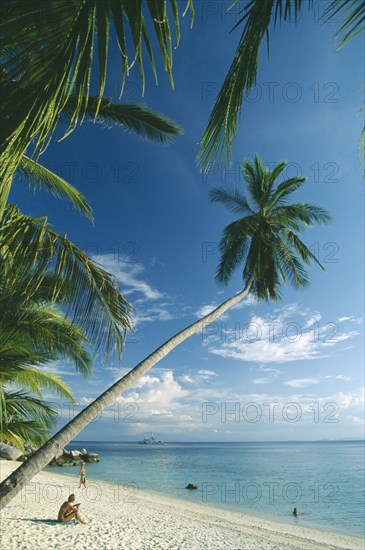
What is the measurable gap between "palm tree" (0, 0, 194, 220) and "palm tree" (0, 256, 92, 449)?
1.67m

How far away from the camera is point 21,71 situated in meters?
2.27

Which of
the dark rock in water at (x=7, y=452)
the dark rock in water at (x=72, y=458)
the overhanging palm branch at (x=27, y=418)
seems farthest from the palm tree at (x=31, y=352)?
the dark rock in water at (x=72, y=458)

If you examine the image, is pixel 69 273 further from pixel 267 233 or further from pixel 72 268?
pixel 267 233

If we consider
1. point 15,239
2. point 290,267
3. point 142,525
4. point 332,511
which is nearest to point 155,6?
point 15,239

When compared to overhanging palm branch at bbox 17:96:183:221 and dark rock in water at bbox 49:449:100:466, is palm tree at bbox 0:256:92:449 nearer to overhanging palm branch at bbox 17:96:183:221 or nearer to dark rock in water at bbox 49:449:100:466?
overhanging palm branch at bbox 17:96:183:221

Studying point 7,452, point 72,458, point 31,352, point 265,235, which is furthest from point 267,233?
point 72,458

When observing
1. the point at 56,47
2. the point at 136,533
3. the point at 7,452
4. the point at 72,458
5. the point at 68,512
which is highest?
the point at 56,47

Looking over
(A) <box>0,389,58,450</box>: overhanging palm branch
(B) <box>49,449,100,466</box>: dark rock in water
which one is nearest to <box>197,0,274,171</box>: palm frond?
(A) <box>0,389,58,450</box>: overhanging palm branch

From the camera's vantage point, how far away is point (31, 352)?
775 centimetres

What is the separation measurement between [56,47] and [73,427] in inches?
147

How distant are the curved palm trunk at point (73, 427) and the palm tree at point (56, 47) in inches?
118

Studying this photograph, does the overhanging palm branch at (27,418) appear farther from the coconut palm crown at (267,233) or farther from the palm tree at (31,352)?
the coconut palm crown at (267,233)

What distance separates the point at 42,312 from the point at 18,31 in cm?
641

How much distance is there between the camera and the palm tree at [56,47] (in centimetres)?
210
